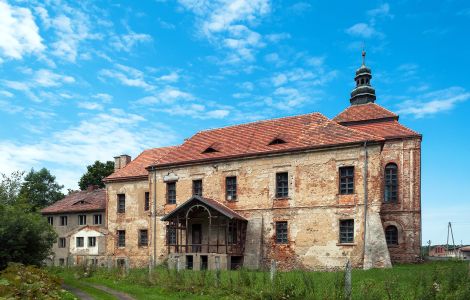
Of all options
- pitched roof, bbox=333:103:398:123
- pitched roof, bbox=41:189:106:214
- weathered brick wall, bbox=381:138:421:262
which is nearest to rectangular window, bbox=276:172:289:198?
weathered brick wall, bbox=381:138:421:262

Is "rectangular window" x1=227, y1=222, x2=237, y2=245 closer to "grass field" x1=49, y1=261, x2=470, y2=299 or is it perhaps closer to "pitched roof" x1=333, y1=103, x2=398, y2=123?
"grass field" x1=49, y1=261, x2=470, y2=299

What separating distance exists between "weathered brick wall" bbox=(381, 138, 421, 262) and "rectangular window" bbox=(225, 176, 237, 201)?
10.7 meters

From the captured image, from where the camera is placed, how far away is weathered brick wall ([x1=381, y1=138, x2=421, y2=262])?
2828 centimetres

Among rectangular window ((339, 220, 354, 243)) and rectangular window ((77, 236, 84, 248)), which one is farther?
rectangular window ((77, 236, 84, 248))

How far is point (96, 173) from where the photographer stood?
56.4 meters

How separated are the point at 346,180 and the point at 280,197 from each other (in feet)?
13.0

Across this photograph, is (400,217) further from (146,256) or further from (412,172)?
(146,256)

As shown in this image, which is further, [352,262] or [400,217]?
[400,217]

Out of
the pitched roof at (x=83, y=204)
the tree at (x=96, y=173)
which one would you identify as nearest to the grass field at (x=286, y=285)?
the pitched roof at (x=83, y=204)

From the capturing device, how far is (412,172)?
29.1 metres

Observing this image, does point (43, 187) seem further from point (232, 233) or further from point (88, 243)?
point (232, 233)

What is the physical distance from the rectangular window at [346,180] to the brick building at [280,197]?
0.18ft

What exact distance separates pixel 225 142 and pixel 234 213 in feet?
18.0

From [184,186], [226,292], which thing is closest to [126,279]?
[226,292]
